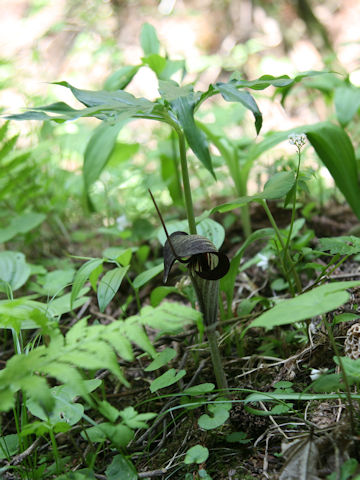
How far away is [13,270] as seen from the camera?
1383 millimetres

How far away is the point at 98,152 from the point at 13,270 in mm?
564

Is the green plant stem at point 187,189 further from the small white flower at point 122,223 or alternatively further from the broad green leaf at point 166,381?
the small white flower at point 122,223

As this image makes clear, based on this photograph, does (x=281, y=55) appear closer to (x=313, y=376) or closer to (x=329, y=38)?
(x=329, y=38)

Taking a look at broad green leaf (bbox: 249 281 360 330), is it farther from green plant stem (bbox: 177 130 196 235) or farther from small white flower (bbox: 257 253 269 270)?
small white flower (bbox: 257 253 269 270)

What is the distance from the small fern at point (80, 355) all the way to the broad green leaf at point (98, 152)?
0.95m

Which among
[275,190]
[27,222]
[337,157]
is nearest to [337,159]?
[337,157]

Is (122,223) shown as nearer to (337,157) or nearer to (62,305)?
(62,305)

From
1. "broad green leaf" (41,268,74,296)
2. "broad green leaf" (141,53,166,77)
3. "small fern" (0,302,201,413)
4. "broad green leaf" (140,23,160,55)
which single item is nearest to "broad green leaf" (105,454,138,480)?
"small fern" (0,302,201,413)

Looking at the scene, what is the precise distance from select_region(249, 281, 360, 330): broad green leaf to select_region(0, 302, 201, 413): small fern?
0.13 meters

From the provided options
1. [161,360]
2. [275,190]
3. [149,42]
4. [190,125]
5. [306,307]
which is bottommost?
[161,360]

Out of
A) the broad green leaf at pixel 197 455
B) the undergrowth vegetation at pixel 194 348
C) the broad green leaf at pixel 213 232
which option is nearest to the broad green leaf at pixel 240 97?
the undergrowth vegetation at pixel 194 348

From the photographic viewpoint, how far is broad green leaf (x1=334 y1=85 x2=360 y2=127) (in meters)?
1.70

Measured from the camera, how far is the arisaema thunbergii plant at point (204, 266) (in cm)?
85

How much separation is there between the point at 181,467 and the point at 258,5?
5385 mm
